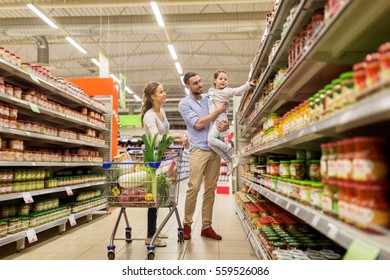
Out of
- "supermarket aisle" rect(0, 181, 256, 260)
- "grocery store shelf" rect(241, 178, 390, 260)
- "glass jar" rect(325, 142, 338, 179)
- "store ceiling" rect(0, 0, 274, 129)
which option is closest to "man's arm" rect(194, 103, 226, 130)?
"supermarket aisle" rect(0, 181, 256, 260)

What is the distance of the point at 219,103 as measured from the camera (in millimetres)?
3887

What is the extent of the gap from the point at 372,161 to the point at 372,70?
0.98 feet

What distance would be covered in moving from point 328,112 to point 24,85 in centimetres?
406

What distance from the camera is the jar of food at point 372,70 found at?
3.60 ft

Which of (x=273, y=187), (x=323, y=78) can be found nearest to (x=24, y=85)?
(x=273, y=187)

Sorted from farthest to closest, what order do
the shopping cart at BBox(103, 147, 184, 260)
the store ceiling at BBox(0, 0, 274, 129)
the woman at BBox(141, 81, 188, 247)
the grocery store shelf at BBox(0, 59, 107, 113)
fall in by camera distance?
the store ceiling at BBox(0, 0, 274, 129) → the woman at BBox(141, 81, 188, 247) → the grocery store shelf at BBox(0, 59, 107, 113) → the shopping cart at BBox(103, 147, 184, 260)

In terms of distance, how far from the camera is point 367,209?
113 centimetres

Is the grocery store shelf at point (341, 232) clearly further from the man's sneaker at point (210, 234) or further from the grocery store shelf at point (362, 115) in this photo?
the man's sneaker at point (210, 234)

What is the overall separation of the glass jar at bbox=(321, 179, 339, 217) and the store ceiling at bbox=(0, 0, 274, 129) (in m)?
8.15

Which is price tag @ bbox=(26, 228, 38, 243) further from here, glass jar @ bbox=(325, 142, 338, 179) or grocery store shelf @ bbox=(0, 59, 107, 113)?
glass jar @ bbox=(325, 142, 338, 179)

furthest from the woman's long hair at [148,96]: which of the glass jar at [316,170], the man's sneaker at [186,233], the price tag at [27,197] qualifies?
the glass jar at [316,170]

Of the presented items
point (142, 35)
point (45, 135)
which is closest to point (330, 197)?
point (45, 135)

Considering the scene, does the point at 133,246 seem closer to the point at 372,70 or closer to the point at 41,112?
the point at 41,112

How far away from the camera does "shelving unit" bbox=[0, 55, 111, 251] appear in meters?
3.38
